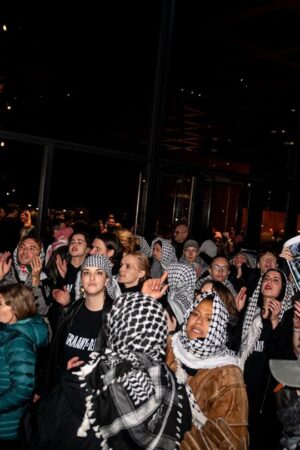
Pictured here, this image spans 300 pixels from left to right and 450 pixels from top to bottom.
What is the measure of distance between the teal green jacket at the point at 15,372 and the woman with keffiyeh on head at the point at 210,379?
887mm

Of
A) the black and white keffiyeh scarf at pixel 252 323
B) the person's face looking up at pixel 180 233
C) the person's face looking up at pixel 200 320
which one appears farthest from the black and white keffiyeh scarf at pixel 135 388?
the person's face looking up at pixel 180 233

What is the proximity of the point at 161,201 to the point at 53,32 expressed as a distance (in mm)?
3581

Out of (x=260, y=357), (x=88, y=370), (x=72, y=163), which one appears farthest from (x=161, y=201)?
(x=88, y=370)

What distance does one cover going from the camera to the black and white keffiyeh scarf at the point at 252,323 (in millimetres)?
4254

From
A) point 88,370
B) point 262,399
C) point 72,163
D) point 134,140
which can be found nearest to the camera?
point 88,370

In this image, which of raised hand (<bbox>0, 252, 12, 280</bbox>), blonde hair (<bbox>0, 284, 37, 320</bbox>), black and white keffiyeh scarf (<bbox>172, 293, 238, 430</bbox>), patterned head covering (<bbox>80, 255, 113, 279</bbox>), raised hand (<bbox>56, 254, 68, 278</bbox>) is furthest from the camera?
raised hand (<bbox>56, 254, 68, 278</bbox>)

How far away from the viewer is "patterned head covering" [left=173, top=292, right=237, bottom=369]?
2604 mm

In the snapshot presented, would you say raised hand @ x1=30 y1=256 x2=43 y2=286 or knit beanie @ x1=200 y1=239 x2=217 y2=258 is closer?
raised hand @ x1=30 y1=256 x2=43 y2=286

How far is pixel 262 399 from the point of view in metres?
4.21

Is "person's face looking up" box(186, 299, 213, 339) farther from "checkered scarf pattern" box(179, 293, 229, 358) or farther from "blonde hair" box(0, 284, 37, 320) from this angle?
"blonde hair" box(0, 284, 37, 320)

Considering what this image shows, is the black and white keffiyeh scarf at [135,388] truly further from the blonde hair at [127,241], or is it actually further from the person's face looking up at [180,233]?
the person's face looking up at [180,233]

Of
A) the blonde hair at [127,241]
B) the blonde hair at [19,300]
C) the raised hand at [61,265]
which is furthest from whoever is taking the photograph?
the blonde hair at [127,241]

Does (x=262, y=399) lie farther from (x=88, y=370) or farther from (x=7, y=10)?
(x=7, y=10)

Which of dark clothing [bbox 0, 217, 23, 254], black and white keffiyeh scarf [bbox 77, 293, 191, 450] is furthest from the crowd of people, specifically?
dark clothing [bbox 0, 217, 23, 254]
